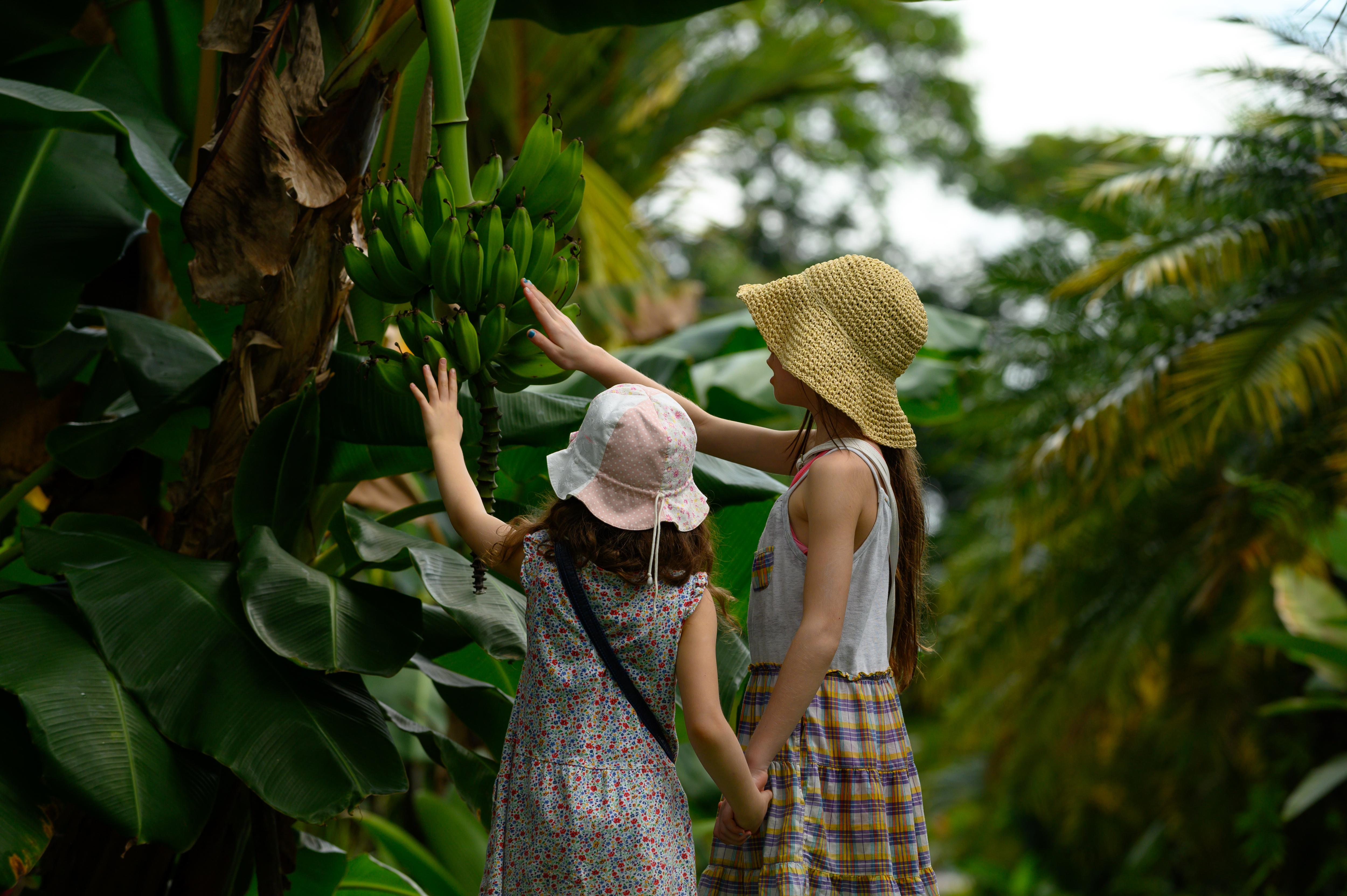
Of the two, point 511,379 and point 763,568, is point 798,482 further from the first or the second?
point 511,379

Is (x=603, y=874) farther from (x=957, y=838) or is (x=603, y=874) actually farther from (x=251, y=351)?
(x=957, y=838)

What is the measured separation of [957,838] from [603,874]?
1330 centimetres

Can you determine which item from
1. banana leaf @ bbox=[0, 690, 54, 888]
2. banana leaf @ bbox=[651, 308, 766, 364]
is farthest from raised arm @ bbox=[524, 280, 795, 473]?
banana leaf @ bbox=[651, 308, 766, 364]

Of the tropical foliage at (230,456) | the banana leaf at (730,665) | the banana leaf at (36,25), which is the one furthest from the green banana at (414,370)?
the banana leaf at (36,25)

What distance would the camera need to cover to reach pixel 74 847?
229 cm

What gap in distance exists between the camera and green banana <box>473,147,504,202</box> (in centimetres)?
192

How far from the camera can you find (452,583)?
206cm

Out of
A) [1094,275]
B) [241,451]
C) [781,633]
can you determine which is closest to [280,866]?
[241,451]

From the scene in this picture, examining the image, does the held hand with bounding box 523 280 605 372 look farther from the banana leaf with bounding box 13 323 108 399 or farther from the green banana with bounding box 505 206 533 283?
the banana leaf with bounding box 13 323 108 399

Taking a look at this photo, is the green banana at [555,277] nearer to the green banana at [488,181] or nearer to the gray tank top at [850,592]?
the green banana at [488,181]

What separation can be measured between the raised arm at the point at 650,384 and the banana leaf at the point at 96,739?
3.23 ft

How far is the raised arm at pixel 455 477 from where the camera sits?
1677 millimetres

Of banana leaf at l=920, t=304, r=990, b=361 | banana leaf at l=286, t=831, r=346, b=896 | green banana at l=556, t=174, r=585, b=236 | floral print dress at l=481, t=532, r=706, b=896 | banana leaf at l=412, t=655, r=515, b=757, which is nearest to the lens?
floral print dress at l=481, t=532, r=706, b=896

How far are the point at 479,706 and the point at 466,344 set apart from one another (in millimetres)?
998
